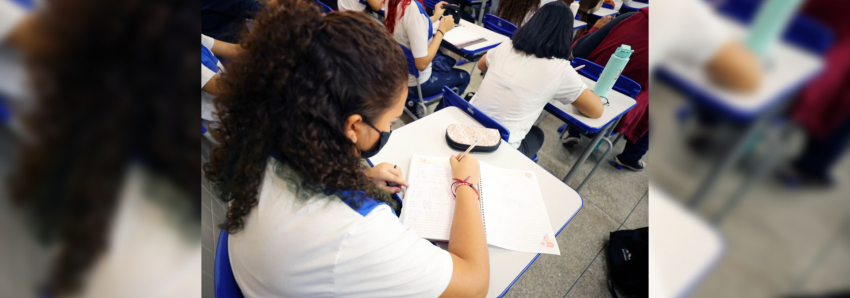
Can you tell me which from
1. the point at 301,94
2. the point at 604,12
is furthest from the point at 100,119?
the point at 604,12

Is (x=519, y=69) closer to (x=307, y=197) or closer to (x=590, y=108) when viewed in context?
(x=590, y=108)

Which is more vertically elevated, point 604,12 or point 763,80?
point 763,80

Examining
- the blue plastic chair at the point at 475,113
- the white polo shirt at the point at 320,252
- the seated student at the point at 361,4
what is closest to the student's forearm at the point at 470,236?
the white polo shirt at the point at 320,252

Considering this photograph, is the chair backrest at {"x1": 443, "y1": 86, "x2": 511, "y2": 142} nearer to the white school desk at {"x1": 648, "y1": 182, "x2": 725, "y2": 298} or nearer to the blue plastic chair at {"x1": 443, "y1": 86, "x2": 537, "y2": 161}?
the blue plastic chair at {"x1": 443, "y1": 86, "x2": 537, "y2": 161}

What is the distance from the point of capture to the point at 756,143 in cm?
13

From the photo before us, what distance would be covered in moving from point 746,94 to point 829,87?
0.02 metres

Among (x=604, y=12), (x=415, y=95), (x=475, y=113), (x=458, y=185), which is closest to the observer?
(x=458, y=185)

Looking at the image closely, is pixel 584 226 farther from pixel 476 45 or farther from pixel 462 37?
pixel 462 37

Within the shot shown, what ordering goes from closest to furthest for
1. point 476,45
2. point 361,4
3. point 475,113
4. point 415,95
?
point 475,113 < point 415,95 < point 476,45 < point 361,4

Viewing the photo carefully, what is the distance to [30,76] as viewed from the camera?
103 mm

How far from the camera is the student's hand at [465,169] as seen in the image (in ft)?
3.53

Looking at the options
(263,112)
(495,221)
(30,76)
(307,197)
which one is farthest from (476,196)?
(30,76)

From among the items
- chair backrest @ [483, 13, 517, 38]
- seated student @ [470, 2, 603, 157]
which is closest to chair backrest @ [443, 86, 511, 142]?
seated student @ [470, 2, 603, 157]

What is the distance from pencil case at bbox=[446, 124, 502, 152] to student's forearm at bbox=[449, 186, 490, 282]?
31cm
